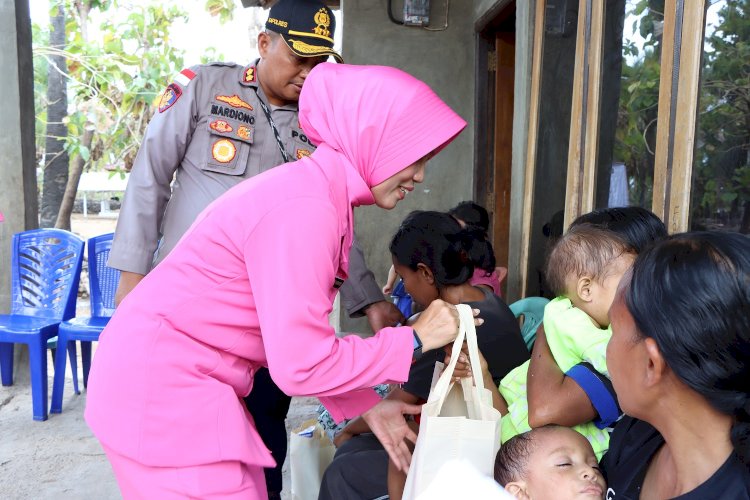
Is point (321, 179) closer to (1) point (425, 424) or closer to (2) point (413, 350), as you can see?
(2) point (413, 350)

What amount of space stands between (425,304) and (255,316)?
3.80 ft

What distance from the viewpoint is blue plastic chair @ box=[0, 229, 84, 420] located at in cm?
475

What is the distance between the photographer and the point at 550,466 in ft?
5.33

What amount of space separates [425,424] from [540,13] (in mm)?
2708

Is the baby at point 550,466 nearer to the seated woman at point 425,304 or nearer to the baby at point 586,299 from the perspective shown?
the baby at point 586,299

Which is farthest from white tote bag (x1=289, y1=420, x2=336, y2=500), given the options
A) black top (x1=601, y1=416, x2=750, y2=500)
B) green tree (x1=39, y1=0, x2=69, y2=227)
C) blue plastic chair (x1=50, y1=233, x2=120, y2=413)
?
green tree (x1=39, y1=0, x2=69, y2=227)

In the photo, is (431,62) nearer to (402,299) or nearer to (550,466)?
(402,299)

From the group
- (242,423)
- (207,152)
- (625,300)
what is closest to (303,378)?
(242,423)

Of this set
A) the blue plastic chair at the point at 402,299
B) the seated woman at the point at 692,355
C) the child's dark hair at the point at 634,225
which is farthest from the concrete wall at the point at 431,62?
the seated woman at the point at 692,355

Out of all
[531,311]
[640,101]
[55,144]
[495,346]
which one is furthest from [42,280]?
[55,144]

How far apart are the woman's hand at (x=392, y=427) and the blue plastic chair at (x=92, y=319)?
121 inches

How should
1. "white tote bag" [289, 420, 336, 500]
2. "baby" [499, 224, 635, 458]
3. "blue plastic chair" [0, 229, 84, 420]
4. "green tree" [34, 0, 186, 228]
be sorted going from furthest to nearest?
"green tree" [34, 0, 186, 228], "blue plastic chair" [0, 229, 84, 420], "white tote bag" [289, 420, 336, 500], "baby" [499, 224, 635, 458]

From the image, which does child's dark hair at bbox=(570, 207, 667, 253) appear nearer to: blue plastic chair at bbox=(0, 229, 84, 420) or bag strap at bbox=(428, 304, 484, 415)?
bag strap at bbox=(428, 304, 484, 415)

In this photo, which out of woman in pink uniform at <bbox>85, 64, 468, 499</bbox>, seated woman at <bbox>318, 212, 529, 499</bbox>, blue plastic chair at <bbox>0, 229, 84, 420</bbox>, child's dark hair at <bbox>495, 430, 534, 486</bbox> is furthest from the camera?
blue plastic chair at <bbox>0, 229, 84, 420</bbox>
